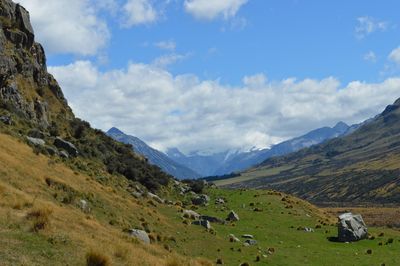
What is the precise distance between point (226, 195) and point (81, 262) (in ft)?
234

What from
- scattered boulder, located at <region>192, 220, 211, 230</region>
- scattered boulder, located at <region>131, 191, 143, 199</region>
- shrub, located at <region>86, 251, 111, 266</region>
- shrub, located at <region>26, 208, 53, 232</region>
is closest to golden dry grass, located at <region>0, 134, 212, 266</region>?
shrub, located at <region>26, 208, 53, 232</region>

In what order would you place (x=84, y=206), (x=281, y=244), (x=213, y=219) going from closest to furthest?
(x=84, y=206) < (x=281, y=244) < (x=213, y=219)

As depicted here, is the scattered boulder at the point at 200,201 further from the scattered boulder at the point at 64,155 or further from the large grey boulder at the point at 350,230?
the large grey boulder at the point at 350,230

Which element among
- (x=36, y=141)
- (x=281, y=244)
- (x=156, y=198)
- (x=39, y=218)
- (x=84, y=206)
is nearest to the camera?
(x=39, y=218)

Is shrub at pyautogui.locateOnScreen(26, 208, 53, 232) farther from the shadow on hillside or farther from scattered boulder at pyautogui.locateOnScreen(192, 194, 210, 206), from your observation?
scattered boulder at pyautogui.locateOnScreen(192, 194, 210, 206)

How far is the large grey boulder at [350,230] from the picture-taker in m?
53.8

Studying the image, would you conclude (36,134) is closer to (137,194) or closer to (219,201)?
(137,194)

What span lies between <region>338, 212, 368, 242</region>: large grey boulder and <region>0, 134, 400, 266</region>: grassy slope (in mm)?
1657

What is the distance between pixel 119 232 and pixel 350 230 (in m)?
32.8

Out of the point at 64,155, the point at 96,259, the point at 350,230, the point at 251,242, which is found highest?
the point at 64,155

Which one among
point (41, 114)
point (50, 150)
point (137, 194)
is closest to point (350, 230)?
point (137, 194)

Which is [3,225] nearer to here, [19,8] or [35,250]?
[35,250]

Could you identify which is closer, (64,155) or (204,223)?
(204,223)

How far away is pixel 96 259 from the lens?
19.5 m
